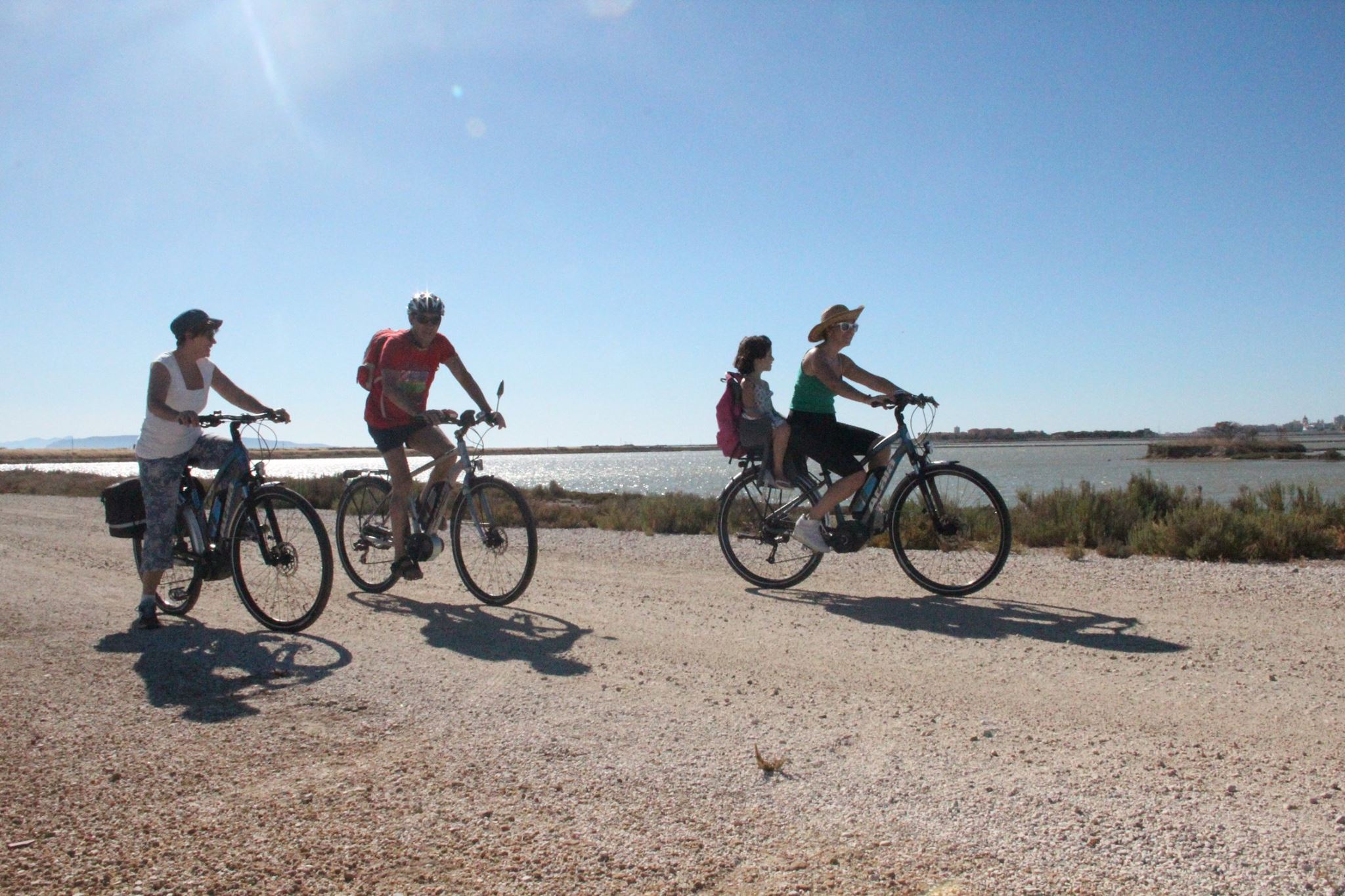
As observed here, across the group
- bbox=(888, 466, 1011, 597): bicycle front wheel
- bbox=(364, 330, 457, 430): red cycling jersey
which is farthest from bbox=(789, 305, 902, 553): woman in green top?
bbox=(364, 330, 457, 430): red cycling jersey

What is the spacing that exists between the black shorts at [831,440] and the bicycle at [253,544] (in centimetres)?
339

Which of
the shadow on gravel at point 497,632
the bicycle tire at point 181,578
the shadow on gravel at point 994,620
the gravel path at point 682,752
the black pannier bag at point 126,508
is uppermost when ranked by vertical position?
the black pannier bag at point 126,508

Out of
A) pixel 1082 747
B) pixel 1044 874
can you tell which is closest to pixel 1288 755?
pixel 1082 747

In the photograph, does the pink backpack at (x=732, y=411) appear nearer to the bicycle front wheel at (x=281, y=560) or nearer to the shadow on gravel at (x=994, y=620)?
the shadow on gravel at (x=994, y=620)

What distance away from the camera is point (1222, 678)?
393 cm

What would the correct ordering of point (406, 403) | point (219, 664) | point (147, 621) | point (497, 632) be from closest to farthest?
point (219, 664) < point (497, 632) < point (147, 621) < point (406, 403)

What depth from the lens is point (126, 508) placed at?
5.81 m

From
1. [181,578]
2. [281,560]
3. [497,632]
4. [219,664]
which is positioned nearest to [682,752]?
[497,632]

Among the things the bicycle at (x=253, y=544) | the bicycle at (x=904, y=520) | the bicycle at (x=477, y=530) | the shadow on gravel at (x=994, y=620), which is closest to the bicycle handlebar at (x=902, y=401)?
the bicycle at (x=904, y=520)

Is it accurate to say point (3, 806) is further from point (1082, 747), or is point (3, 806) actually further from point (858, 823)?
point (1082, 747)

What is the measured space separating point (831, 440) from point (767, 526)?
0.84 metres

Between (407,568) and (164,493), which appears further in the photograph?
(407,568)

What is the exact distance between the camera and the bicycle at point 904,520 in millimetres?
6422

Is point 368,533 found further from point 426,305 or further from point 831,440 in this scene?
point 831,440
